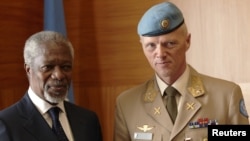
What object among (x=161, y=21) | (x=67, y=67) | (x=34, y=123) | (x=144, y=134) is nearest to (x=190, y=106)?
(x=144, y=134)

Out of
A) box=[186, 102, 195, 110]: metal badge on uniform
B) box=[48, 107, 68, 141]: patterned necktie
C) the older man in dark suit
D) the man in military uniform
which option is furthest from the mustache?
box=[186, 102, 195, 110]: metal badge on uniform

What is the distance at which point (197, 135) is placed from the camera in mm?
1701

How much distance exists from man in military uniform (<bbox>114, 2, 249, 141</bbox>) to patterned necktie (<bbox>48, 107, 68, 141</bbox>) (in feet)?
0.88

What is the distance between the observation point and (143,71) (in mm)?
3078

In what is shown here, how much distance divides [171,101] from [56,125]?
0.49 m

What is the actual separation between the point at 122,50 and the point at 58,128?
1548 millimetres

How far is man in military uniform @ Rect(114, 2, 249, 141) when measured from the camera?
A: 5.46ft

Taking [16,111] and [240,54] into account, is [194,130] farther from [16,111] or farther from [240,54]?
[240,54]

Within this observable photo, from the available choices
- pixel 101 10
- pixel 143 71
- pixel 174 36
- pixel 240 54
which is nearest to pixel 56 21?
pixel 101 10

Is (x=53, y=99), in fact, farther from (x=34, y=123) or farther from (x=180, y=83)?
(x=180, y=83)

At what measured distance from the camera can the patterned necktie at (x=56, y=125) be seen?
1.66 m

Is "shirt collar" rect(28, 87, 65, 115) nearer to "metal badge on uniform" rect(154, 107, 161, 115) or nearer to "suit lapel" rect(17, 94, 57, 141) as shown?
"suit lapel" rect(17, 94, 57, 141)

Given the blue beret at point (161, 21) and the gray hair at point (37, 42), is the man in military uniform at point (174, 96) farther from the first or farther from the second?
the gray hair at point (37, 42)

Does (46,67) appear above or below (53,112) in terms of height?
above
